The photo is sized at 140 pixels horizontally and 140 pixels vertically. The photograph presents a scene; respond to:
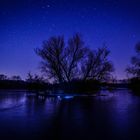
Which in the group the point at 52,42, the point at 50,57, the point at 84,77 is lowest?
the point at 84,77

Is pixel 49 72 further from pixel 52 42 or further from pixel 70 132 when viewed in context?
pixel 70 132

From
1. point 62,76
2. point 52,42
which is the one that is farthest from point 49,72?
point 52,42

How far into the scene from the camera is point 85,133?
7.62 metres

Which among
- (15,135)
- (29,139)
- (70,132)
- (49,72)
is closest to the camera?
(29,139)

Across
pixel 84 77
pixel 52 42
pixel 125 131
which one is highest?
pixel 52 42

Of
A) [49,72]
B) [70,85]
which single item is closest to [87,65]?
[70,85]

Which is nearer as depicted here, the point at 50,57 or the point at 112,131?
the point at 112,131

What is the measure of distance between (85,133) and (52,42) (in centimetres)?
3660

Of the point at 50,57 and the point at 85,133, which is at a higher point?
the point at 50,57

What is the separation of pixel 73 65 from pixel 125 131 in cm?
3457

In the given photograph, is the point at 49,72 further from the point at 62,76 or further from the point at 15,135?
the point at 15,135

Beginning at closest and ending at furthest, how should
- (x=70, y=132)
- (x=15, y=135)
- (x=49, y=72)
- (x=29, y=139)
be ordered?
(x=29, y=139)
(x=15, y=135)
(x=70, y=132)
(x=49, y=72)

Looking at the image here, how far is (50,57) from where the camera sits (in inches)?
1654

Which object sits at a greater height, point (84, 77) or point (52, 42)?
point (52, 42)
